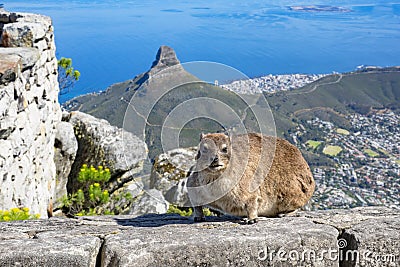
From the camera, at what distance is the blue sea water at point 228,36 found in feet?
199

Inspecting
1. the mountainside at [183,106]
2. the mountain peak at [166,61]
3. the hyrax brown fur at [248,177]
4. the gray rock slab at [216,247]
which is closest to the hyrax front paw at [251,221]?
the hyrax brown fur at [248,177]

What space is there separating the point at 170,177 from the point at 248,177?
4583 mm

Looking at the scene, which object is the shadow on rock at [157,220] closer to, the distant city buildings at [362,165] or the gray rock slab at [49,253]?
the gray rock slab at [49,253]

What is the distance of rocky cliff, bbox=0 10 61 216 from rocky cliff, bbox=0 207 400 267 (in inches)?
118

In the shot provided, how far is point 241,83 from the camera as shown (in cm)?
568

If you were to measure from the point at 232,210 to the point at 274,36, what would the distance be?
4235 inches

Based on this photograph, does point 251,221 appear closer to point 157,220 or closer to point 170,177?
point 157,220

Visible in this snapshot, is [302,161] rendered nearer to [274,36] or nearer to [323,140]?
[323,140]

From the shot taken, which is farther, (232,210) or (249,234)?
(232,210)

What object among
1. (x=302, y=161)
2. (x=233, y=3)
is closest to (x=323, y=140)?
(x=302, y=161)

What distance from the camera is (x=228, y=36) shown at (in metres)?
95.6

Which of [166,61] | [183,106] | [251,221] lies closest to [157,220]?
[251,221]

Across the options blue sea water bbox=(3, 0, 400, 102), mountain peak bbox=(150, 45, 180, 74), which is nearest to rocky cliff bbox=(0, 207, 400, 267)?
mountain peak bbox=(150, 45, 180, 74)

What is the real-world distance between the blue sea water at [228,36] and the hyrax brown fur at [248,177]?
67.4 feet
